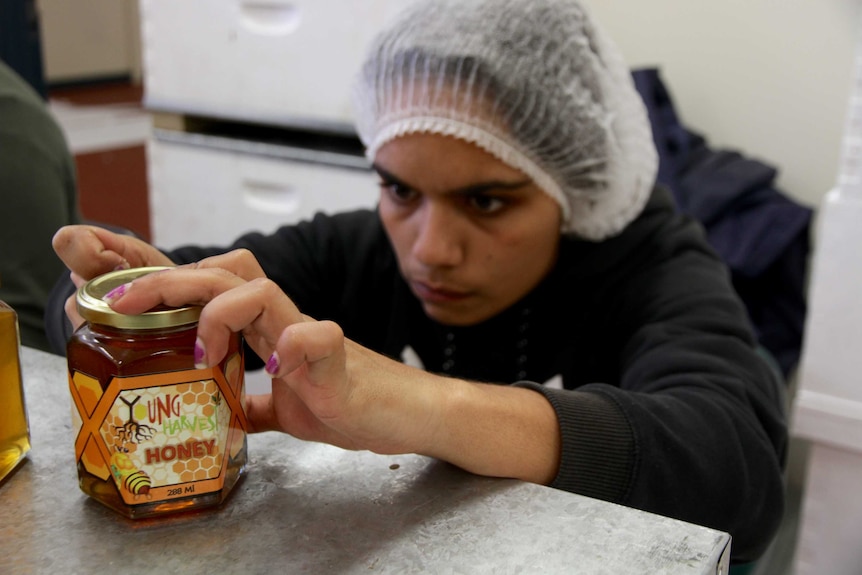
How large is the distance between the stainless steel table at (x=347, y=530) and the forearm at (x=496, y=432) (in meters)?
0.02

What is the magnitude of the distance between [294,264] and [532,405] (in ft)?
1.75

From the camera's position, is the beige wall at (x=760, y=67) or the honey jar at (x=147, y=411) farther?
the beige wall at (x=760, y=67)

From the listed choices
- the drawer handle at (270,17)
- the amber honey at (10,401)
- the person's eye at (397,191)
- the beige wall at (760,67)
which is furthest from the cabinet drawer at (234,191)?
the amber honey at (10,401)

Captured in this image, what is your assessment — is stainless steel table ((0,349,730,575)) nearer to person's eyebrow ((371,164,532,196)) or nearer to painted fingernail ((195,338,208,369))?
painted fingernail ((195,338,208,369))

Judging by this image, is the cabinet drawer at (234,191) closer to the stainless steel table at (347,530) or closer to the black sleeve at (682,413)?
the black sleeve at (682,413)

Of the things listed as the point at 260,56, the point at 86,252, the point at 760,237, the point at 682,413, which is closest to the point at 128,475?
the point at 86,252

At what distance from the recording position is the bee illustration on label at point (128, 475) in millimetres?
396

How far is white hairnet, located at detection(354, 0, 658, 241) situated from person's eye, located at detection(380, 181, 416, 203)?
46mm

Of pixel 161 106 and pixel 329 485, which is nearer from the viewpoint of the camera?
pixel 329 485

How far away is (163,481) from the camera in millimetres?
399

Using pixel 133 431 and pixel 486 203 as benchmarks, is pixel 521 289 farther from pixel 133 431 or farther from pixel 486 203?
pixel 133 431

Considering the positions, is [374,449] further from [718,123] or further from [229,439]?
[718,123]

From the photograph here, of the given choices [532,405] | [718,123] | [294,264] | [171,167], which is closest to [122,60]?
[171,167]

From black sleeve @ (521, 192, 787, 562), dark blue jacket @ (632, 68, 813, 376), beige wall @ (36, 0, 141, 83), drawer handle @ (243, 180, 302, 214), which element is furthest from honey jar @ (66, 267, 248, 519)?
beige wall @ (36, 0, 141, 83)
